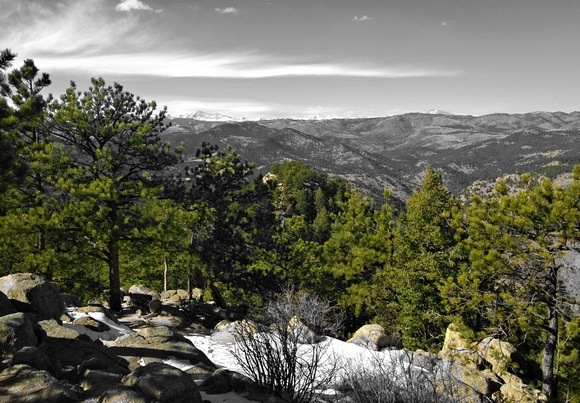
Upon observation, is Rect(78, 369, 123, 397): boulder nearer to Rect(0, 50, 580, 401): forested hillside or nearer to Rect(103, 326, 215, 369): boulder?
Rect(103, 326, 215, 369): boulder

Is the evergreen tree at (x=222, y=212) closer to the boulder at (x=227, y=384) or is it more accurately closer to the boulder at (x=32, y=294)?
the boulder at (x=32, y=294)

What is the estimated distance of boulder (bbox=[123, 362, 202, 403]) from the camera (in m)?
5.69

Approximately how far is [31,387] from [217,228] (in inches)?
582

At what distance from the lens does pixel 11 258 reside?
50.9ft

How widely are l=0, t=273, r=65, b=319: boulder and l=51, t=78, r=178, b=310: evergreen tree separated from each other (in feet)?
13.9

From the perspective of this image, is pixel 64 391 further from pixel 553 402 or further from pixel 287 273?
pixel 287 273

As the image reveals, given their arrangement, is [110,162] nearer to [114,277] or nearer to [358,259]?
[114,277]

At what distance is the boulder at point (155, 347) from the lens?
30.4ft

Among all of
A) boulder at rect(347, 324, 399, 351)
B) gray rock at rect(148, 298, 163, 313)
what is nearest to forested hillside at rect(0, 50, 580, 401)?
gray rock at rect(148, 298, 163, 313)

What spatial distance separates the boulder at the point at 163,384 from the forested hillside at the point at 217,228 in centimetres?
485

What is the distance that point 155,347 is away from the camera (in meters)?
9.69

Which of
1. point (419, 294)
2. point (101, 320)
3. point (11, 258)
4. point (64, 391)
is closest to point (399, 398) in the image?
point (64, 391)

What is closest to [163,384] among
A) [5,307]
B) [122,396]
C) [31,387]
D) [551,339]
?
[122,396]

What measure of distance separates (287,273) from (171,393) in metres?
24.5
